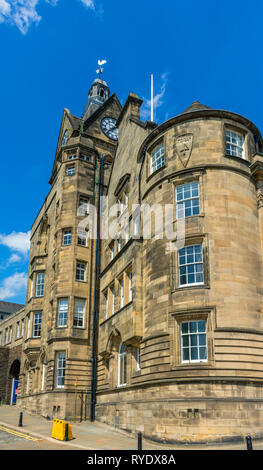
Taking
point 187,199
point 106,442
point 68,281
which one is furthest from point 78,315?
point 187,199

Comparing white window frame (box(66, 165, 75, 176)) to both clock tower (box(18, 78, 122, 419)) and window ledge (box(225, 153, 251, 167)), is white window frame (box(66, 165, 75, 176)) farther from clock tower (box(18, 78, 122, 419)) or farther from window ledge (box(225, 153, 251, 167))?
window ledge (box(225, 153, 251, 167))

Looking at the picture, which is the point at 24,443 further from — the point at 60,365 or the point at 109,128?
the point at 109,128

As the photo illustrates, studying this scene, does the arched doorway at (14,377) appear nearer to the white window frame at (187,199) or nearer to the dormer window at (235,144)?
the white window frame at (187,199)

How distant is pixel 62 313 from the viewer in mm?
29750

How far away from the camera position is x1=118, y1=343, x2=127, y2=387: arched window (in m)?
23.9

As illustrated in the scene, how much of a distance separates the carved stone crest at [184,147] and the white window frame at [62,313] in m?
14.1

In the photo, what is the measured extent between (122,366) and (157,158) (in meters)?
11.9

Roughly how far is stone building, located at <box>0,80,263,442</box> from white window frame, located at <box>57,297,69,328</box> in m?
Result: 0.07

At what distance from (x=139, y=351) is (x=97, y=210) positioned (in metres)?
14.3

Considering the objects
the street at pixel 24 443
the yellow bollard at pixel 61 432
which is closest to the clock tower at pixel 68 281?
the street at pixel 24 443

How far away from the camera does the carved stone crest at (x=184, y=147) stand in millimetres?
20891

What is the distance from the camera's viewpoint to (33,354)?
33906mm
